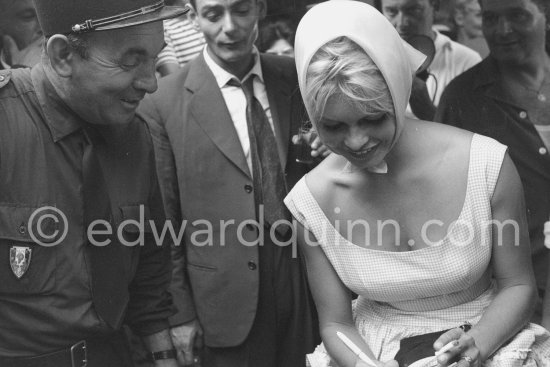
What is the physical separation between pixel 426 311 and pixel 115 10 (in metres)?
1.27

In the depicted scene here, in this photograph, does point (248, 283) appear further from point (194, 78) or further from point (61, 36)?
point (61, 36)

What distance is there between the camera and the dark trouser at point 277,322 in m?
3.77

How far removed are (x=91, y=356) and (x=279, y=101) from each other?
1.47 m

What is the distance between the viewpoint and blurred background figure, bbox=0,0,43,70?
4.30 meters

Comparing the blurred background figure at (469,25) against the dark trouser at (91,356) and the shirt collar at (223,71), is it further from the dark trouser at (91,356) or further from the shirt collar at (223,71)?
the dark trouser at (91,356)

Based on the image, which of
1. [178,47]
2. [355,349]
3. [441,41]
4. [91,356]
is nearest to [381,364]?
Answer: [355,349]

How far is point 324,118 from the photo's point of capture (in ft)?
8.49

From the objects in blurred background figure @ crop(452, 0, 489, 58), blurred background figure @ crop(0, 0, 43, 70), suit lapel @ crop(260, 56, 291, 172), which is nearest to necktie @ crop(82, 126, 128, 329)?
suit lapel @ crop(260, 56, 291, 172)

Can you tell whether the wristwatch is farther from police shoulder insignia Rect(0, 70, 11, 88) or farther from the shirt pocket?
police shoulder insignia Rect(0, 70, 11, 88)

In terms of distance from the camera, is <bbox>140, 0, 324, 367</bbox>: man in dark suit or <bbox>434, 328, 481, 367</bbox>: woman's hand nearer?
<bbox>434, 328, 481, 367</bbox>: woman's hand

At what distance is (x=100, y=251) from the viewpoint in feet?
9.25

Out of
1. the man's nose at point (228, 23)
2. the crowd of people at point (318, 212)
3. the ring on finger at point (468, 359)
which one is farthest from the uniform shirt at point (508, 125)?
the ring on finger at point (468, 359)

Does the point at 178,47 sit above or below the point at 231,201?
above

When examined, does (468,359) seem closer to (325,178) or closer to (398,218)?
(398,218)
